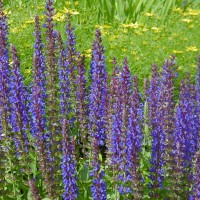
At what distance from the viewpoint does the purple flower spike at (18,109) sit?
4555 mm

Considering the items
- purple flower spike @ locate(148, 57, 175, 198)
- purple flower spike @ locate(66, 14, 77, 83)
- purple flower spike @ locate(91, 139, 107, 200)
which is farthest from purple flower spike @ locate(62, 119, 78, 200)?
purple flower spike @ locate(66, 14, 77, 83)

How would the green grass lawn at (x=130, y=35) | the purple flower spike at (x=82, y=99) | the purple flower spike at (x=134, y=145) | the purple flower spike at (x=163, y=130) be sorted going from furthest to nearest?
the green grass lawn at (x=130, y=35)
the purple flower spike at (x=82, y=99)
the purple flower spike at (x=163, y=130)
the purple flower spike at (x=134, y=145)

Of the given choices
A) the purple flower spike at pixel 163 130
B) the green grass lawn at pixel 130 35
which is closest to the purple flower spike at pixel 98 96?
the purple flower spike at pixel 163 130

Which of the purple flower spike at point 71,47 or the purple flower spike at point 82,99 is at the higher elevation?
the purple flower spike at point 71,47

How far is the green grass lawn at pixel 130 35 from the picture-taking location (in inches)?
314

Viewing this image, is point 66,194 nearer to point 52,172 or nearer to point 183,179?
point 52,172

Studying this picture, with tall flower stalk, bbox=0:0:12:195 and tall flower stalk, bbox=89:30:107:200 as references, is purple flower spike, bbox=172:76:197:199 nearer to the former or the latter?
tall flower stalk, bbox=89:30:107:200

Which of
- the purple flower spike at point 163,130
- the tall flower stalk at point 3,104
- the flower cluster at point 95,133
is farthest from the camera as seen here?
the tall flower stalk at point 3,104

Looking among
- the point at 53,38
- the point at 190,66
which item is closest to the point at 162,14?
the point at 190,66

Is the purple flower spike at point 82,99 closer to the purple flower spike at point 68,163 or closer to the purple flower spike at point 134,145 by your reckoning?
the purple flower spike at point 134,145

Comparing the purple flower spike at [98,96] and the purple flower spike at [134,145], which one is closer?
the purple flower spike at [134,145]

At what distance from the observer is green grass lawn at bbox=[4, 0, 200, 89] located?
7969 millimetres

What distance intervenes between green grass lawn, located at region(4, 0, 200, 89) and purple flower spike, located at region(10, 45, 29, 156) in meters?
2.35

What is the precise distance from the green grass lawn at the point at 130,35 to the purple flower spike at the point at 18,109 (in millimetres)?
2349
